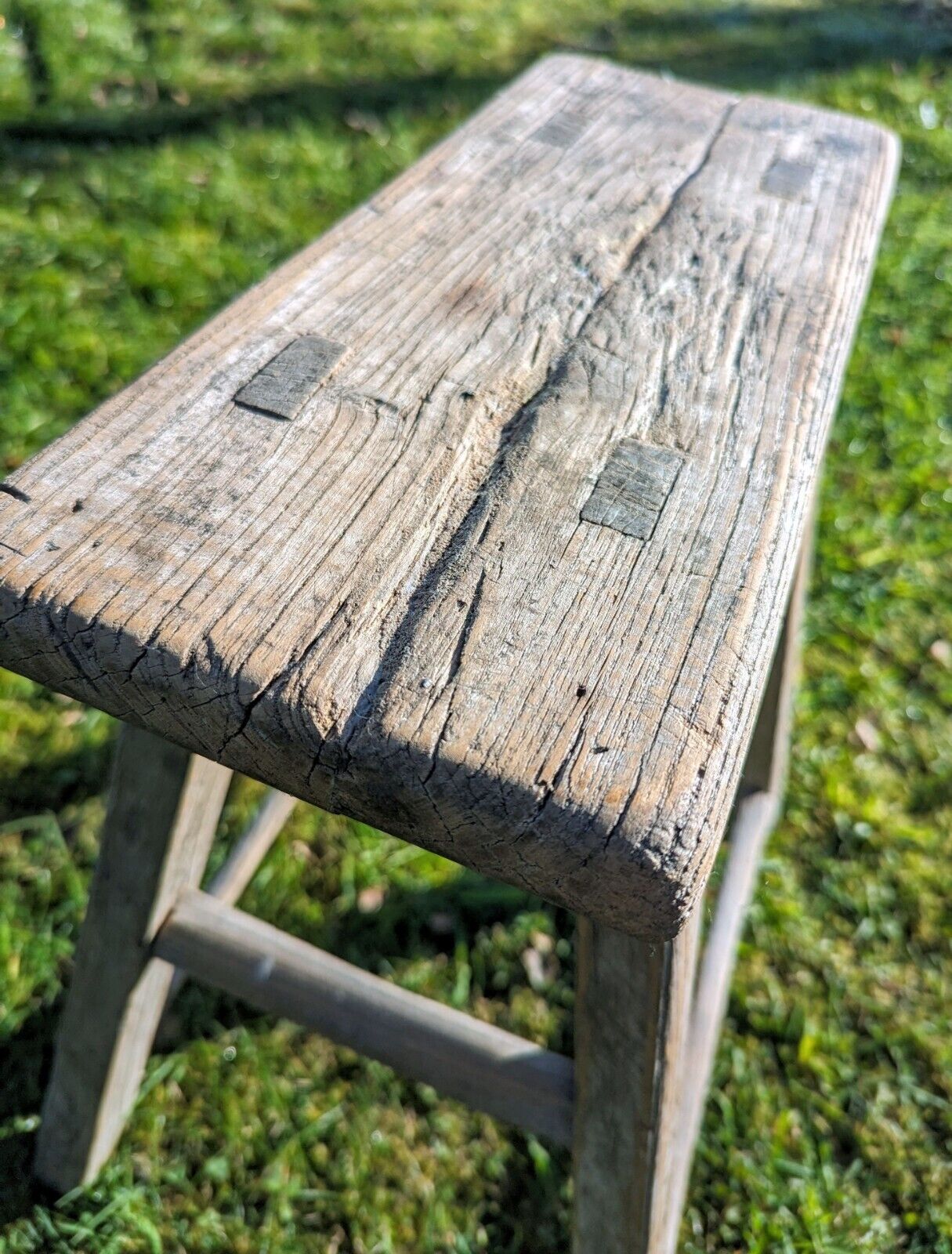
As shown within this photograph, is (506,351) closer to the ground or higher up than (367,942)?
higher up

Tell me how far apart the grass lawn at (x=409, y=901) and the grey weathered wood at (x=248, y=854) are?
0.15 metres

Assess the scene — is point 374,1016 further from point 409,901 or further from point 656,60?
point 656,60

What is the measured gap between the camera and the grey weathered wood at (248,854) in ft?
6.02

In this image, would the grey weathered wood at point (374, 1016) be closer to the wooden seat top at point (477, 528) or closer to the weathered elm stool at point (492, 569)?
the weathered elm stool at point (492, 569)

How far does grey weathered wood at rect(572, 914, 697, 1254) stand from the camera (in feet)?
3.82

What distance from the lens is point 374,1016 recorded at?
141 cm

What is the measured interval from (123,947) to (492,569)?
0.82m

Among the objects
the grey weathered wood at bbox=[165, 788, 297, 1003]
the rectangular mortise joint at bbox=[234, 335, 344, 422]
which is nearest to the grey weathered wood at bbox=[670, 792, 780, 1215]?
the grey weathered wood at bbox=[165, 788, 297, 1003]

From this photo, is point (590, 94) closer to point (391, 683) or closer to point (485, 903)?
point (391, 683)

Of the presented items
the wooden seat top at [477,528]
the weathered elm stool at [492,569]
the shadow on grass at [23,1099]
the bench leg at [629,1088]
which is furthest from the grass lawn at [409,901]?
the wooden seat top at [477,528]

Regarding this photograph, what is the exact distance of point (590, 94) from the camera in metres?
1.74

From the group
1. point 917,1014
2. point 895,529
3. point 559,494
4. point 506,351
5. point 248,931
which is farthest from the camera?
point 895,529

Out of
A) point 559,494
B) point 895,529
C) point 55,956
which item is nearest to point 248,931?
point 55,956

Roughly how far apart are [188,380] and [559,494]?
1.28 ft
